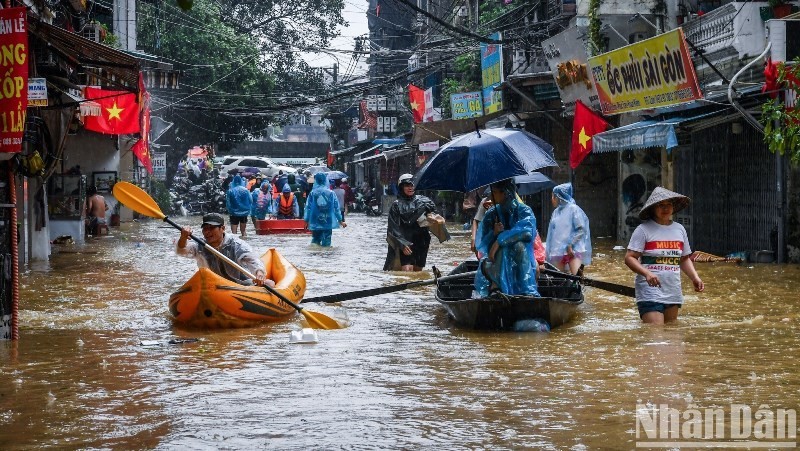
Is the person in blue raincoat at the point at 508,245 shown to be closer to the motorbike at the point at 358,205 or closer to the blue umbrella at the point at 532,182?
the blue umbrella at the point at 532,182

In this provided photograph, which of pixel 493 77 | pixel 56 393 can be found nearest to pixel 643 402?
pixel 56 393

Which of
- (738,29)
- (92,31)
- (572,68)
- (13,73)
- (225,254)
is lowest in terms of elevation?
(225,254)

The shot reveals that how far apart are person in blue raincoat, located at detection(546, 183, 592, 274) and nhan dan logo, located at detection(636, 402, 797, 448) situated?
633 centimetres

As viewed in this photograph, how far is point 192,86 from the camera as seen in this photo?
44062mm

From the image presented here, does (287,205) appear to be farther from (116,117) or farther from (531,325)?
(531,325)

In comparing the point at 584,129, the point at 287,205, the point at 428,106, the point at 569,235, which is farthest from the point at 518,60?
the point at 569,235

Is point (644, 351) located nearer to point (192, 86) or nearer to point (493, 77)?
point (493, 77)

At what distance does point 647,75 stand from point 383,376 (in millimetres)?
11714

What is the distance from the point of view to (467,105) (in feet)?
105

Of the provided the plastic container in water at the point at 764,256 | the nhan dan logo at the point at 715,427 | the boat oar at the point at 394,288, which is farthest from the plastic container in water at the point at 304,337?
the plastic container in water at the point at 764,256

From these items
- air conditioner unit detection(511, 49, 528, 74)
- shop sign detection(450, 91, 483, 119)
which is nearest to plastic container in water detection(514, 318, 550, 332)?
shop sign detection(450, 91, 483, 119)

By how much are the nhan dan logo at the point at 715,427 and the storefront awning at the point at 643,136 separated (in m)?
11.7

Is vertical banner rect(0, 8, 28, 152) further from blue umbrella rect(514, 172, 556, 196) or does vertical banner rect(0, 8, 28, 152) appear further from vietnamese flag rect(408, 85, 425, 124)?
vietnamese flag rect(408, 85, 425, 124)

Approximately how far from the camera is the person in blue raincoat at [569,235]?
13609 millimetres
